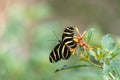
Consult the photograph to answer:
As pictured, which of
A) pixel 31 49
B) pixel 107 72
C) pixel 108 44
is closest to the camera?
pixel 107 72

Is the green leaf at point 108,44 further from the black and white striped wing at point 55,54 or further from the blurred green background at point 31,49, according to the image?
the blurred green background at point 31,49

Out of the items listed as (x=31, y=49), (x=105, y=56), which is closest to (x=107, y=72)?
(x=105, y=56)

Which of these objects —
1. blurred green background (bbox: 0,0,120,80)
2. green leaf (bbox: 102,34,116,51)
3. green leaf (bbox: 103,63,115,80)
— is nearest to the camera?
green leaf (bbox: 103,63,115,80)

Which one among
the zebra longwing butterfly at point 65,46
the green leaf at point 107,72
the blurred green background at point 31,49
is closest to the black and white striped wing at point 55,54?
the zebra longwing butterfly at point 65,46

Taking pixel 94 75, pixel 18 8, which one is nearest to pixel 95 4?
pixel 18 8

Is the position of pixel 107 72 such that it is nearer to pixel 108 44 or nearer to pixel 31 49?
pixel 108 44

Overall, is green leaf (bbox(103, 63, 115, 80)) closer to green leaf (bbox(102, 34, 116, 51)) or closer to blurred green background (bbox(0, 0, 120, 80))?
green leaf (bbox(102, 34, 116, 51))

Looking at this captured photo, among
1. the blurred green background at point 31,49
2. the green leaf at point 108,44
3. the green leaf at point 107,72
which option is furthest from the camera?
the blurred green background at point 31,49

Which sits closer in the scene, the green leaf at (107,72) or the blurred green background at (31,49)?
the green leaf at (107,72)

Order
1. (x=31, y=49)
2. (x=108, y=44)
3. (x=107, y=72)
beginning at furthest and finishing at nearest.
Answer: (x=31, y=49)
(x=108, y=44)
(x=107, y=72)

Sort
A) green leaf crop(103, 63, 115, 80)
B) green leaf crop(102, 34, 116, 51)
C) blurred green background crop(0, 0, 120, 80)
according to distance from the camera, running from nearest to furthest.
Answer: green leaf crop(103, 63, 115, 80) < green leaf crop(102, 34, 116, 51) < blurred green background crop(0, 0, 120, 80)

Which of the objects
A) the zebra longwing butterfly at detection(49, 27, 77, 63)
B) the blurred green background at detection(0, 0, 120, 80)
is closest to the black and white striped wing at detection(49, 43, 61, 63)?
the zebra longwing butterfly at detection(49, 27, 77, 63)
